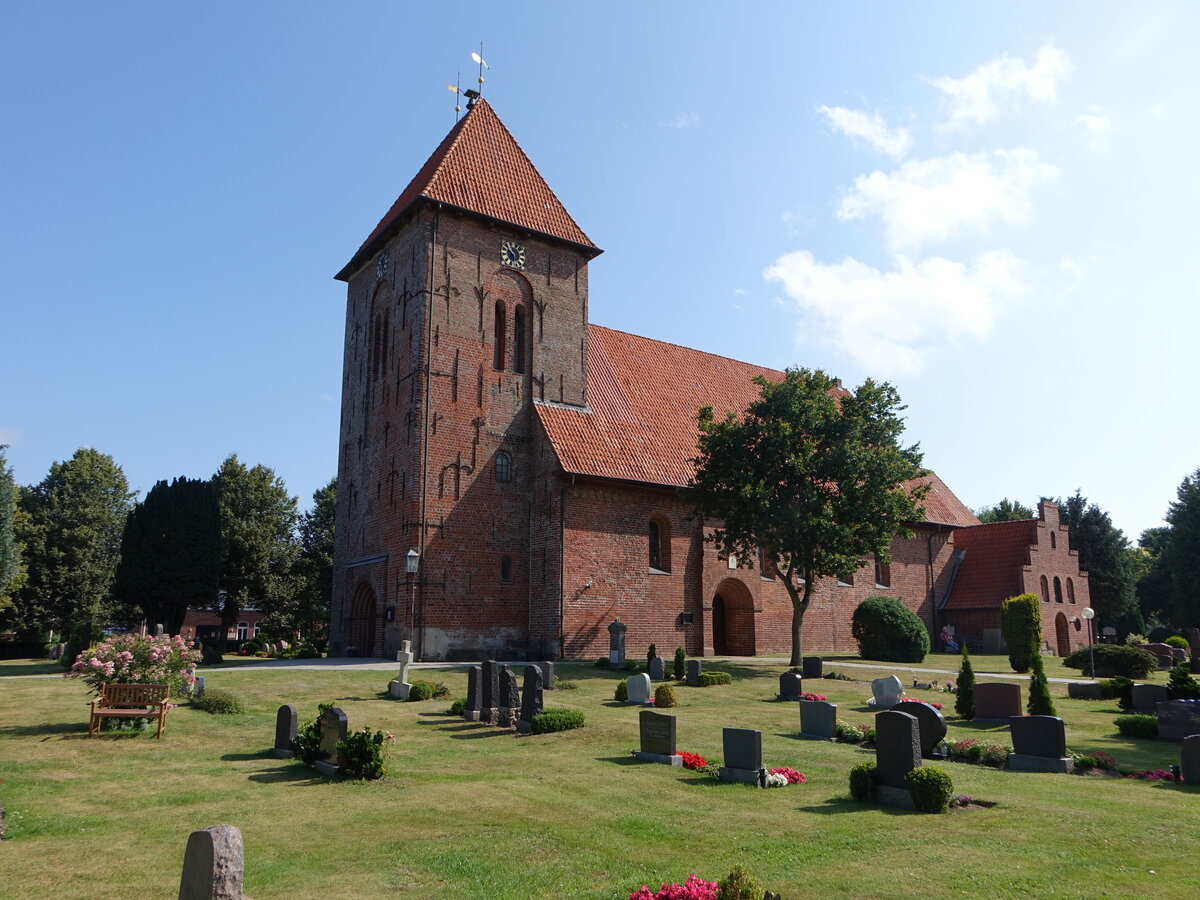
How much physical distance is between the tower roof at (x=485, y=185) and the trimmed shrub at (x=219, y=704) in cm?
1793

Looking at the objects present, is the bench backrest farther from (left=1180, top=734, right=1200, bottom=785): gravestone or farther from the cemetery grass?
(left=1180, top=734, right=1200, bottom=785): gravestone

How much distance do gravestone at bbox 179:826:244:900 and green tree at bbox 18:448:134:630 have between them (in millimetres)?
48815

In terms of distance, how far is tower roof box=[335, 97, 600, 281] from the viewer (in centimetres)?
3005

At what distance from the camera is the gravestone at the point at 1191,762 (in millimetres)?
11195

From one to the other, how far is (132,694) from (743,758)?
34.4 ft

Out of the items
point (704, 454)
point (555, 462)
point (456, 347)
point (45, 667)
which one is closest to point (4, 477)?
point (45, 667)

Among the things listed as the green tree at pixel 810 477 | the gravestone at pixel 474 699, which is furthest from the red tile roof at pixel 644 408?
the gravestone at pixel 474 699

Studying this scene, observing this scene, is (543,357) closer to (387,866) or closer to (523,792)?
(523,792)

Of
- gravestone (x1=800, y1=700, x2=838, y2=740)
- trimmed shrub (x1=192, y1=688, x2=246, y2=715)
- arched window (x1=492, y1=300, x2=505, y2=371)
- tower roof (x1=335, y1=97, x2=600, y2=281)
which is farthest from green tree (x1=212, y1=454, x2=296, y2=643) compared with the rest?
gravestone (x1=800, y1=700, x2=838, y2=740)

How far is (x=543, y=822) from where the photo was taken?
8.91m

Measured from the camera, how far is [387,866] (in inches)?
293

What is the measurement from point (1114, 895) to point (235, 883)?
20.9ft

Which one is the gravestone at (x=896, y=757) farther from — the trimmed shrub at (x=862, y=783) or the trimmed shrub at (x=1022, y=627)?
the trimmed shrub at (x=1022, y=627)

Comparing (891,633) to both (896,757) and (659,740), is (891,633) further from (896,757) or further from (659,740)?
(896,757)
